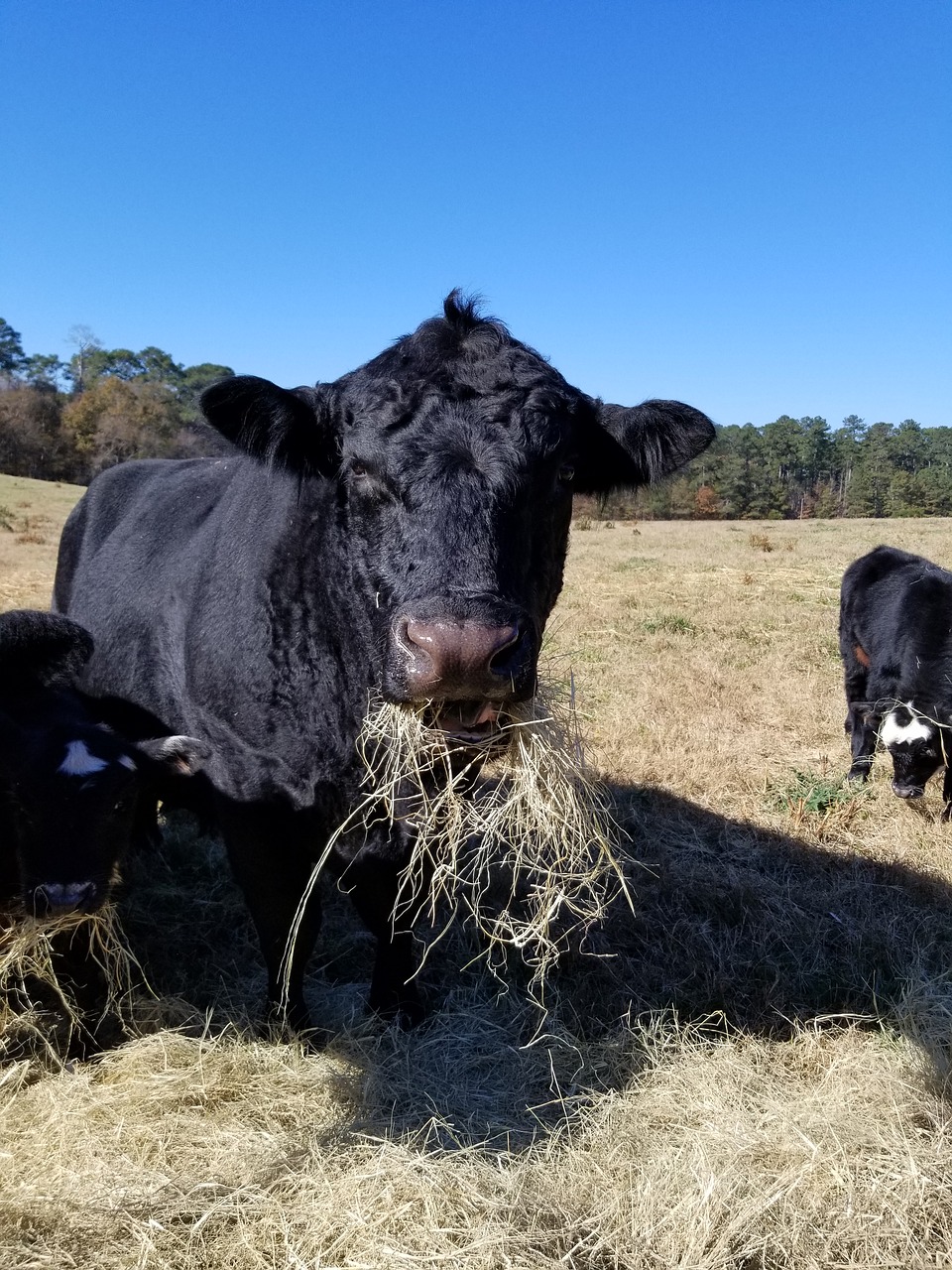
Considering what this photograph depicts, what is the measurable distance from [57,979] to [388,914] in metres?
1.37

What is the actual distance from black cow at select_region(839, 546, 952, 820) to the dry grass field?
68 cm

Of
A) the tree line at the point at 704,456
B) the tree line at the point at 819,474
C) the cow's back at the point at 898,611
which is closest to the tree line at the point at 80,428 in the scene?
the tree line at the point at 704,456

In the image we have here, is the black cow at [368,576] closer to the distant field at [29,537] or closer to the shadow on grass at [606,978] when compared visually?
the shadow on grass at [606,978]

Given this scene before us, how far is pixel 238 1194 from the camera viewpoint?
2.61 m

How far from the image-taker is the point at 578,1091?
132 inches

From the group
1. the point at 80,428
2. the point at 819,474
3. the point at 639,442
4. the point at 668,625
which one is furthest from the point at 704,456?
the point at 819,474

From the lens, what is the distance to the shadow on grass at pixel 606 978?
3.42 meters

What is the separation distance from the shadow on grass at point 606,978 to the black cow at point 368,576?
1.24ft

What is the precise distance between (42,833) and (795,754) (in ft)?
20.9

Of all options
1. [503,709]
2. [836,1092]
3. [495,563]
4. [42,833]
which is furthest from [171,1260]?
[836,1092]

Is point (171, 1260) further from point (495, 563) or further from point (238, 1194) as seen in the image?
point (495, 563)

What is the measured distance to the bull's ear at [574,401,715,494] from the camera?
11.7ft

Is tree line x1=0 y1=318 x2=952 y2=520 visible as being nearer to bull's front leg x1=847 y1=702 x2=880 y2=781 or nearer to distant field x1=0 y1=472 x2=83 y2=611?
distant field x1=0 y1=472 x2=83 y2=611

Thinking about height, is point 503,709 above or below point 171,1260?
above
